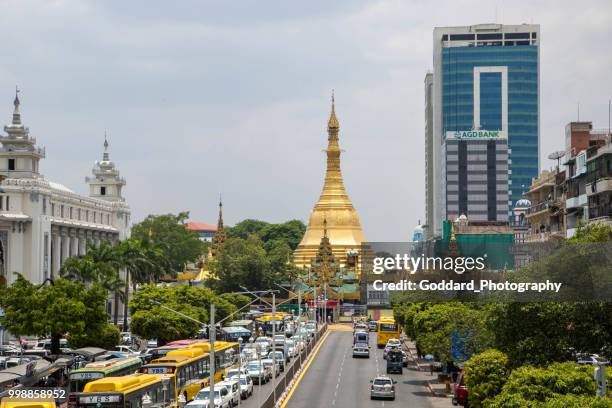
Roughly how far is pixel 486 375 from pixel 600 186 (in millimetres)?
32060

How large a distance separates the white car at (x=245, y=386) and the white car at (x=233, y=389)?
4.84 ft

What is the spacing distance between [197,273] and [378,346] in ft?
276

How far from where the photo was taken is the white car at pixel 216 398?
51234 millimetres

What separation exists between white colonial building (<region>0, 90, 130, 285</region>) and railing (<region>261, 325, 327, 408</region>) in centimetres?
2940

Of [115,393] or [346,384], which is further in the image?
[346,384]

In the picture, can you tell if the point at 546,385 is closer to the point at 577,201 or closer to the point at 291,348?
the point at 577,201

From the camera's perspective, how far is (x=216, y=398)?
53625 mm

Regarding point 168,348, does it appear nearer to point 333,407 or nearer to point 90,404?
point 333,407

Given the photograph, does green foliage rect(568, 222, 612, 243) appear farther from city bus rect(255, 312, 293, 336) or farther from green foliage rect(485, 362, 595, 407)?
city bus rect(255, 312, 293, 336)

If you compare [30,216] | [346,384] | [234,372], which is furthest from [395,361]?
[30,216]

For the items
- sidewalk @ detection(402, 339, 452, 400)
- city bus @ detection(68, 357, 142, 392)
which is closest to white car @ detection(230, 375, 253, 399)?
city bus @ detection(68, 357, 142, 392)

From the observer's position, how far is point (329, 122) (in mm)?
195375

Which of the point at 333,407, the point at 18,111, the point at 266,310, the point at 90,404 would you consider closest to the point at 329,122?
the point at 266,310

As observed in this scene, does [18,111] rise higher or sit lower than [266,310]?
higher
